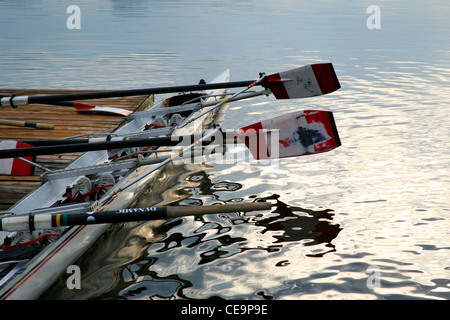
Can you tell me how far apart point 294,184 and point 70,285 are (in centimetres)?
286

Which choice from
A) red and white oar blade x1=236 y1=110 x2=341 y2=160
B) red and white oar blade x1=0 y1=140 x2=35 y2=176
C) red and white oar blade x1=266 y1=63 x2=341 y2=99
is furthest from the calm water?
red and white oar blade x1=0 y1=140 x2=35 y2=176

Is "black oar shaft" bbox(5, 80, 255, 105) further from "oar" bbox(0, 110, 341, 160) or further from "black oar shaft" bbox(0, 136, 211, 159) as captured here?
"black oar shaft" bbox(0, 136, 211, 159)

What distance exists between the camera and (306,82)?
5.80 m

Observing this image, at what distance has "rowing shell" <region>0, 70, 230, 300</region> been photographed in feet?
10.4

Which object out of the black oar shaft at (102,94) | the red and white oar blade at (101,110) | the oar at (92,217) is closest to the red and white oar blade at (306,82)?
the black oar shaft at (102,94)

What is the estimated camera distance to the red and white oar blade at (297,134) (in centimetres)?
478

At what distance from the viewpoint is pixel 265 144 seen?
15.7 feet

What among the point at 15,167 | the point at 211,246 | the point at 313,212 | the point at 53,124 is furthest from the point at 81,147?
the point at 53,124

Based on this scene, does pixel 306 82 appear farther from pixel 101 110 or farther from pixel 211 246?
pixel 101 110

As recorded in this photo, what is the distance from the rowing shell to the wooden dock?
0.53 metres

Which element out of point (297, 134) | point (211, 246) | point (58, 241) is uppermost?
point (297, 134)

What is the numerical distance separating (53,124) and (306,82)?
372 centimetres

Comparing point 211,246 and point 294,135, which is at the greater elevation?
point 294,135
